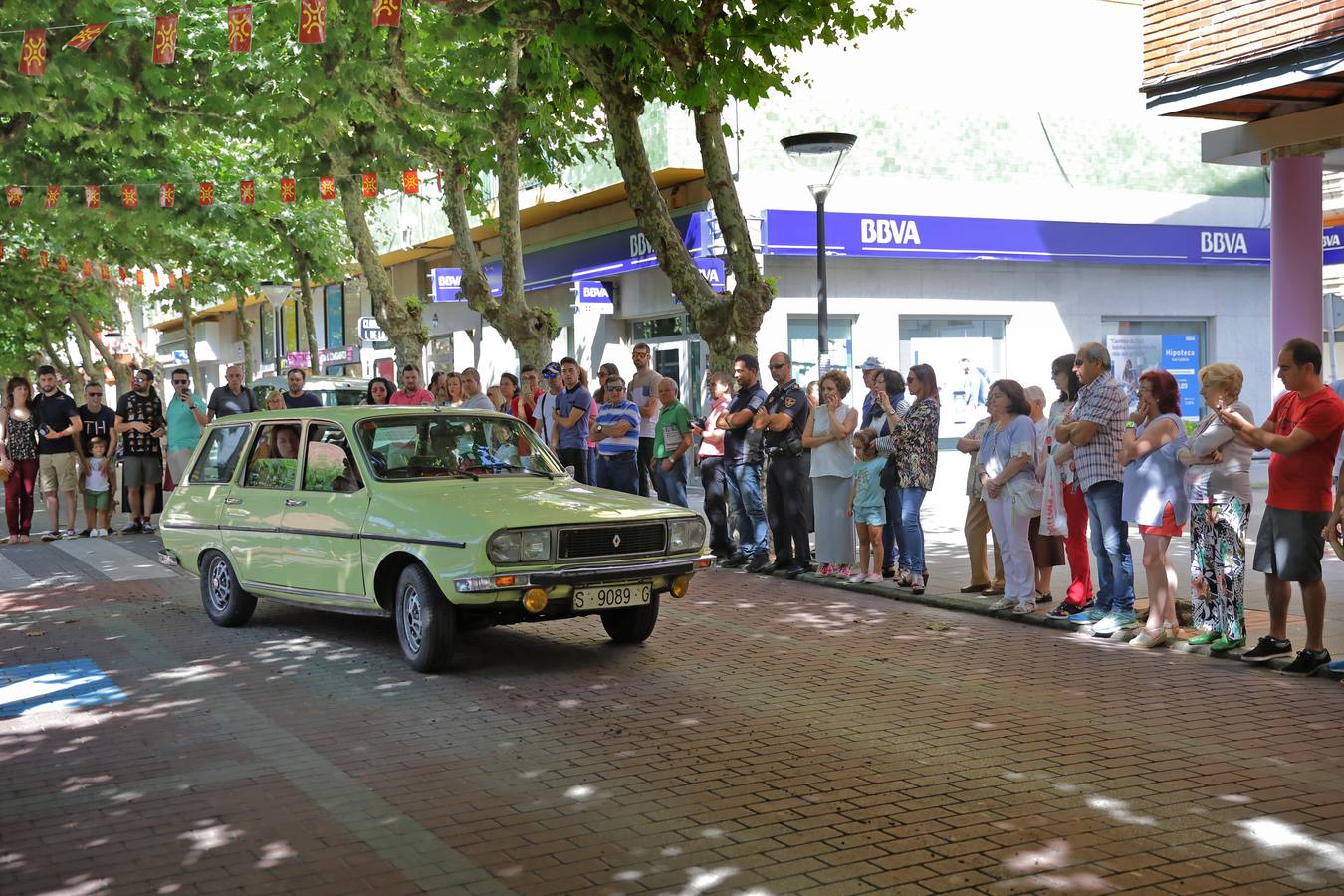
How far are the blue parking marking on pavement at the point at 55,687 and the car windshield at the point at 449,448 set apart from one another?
6.83ft

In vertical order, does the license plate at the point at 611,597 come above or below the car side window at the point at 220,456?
below

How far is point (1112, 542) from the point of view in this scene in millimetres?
9688

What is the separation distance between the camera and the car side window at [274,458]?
9859 millimetres

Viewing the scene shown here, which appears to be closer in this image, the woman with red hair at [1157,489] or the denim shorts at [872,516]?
the woman with red hair at [1157,489]

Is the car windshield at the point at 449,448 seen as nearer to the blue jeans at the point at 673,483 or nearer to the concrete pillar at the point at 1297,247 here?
the blue jeans at the point at 673,483

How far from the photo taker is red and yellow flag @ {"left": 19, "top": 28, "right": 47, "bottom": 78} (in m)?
16.7

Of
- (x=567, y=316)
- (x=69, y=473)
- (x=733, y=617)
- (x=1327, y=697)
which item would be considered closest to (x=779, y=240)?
(x=567, y=316)

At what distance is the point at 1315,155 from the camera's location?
1459 centimetres

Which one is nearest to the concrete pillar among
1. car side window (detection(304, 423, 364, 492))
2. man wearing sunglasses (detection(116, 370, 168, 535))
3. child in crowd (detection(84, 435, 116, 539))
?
car side window (detection(304, 423, 364, 492))

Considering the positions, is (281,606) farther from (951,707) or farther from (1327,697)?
(1327,697)

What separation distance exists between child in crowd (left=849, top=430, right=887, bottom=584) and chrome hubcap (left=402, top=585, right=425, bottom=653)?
181 inches

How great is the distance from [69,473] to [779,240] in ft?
38.3

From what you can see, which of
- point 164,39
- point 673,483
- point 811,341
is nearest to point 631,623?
point 673,483

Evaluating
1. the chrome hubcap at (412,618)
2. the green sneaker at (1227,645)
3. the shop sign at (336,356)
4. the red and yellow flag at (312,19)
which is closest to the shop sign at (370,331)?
the shop sign at (336,356)
